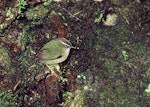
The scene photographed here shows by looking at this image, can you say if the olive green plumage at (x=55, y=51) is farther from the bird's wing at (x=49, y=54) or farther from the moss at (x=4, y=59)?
the moss at (x=4, y=59)

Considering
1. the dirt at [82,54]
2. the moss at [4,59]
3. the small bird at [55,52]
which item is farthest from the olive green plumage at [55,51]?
the moss at [4,59]

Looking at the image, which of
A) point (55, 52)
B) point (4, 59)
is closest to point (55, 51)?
point (55, 52)

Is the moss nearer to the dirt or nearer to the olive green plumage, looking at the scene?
the dirt

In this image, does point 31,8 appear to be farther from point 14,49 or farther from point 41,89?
point 41,89

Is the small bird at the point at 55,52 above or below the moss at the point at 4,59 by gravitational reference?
above

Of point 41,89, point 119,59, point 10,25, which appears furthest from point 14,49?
point 119,59

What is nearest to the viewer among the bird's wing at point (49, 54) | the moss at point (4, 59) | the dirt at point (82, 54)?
the bird's wing at point (49, 54)

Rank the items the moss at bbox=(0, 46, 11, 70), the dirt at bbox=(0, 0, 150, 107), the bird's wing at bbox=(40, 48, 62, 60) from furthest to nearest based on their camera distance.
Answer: the moss at bbox=(0, 46, 11, 70)
the dirt at bbox=(0, 0, 150, 107)
the bird's wing at bbox=(40, 48, 62, 60)

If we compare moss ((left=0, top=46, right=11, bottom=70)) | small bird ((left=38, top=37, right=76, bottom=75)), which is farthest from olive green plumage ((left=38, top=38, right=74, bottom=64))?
moss ((left=0, top=46, right=11, bottom=70))

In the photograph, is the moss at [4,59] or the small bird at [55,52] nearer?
the small bird at [55,52]
